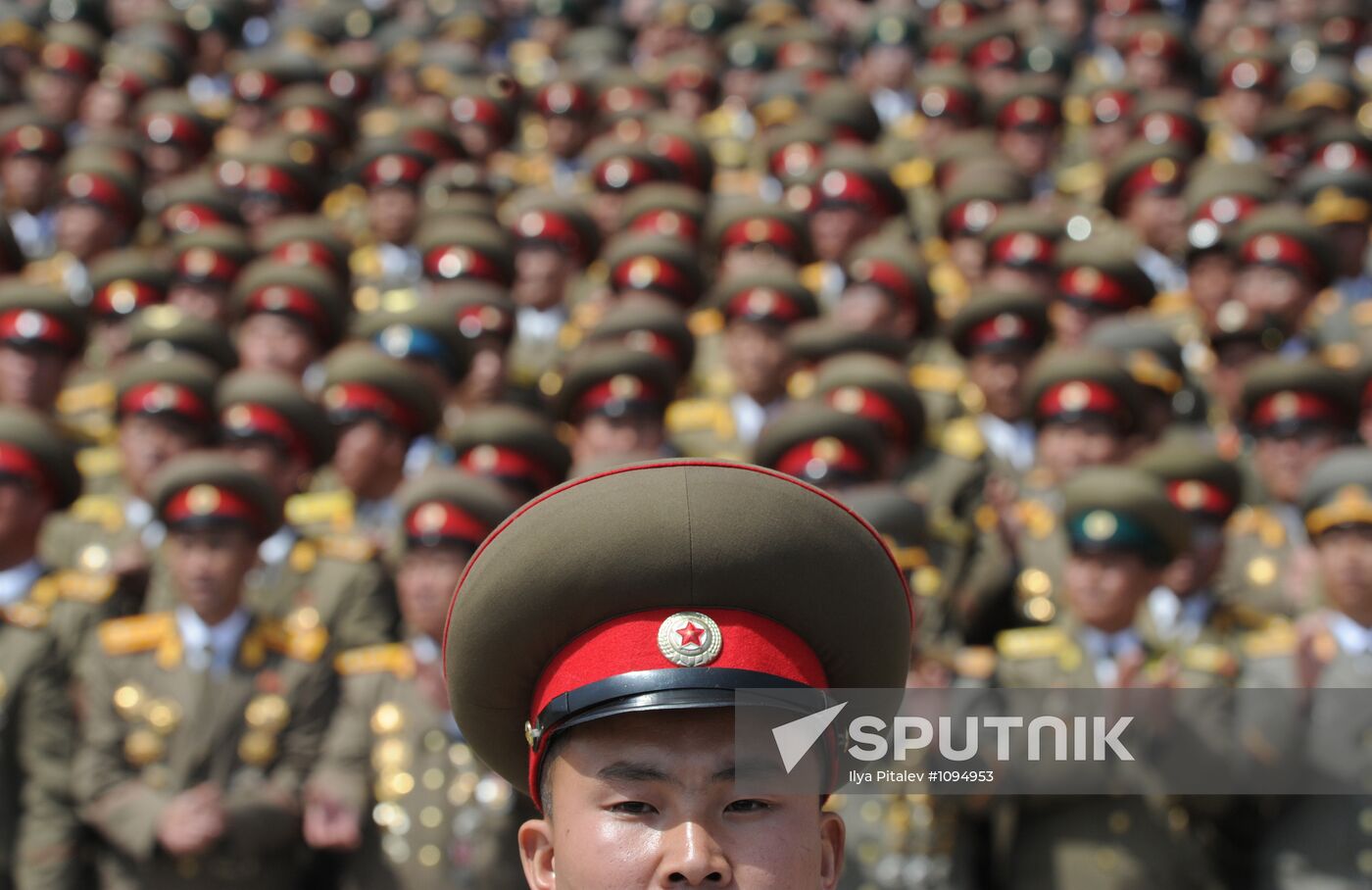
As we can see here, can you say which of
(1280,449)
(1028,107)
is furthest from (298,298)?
(1028,107)

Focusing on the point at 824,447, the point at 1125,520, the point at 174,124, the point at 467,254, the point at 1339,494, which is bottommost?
the point at 174,124

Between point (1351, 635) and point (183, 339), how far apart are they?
5397mm

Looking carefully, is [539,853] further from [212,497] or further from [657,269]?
[657,269]

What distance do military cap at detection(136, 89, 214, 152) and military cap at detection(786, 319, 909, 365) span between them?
6.15 m

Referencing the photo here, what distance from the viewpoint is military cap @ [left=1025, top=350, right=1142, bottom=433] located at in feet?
20.2

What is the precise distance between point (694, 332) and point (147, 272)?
3.25m

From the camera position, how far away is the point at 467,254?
26.9ft

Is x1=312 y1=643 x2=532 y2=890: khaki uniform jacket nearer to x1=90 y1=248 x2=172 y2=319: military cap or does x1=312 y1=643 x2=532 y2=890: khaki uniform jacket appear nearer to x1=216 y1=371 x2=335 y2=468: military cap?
x1=216 y1=371 x2=335 y2=468: military cap

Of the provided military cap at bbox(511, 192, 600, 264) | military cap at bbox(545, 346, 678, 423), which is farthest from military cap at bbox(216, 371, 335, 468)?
military cap at bbox(511, 192, 600, 264)

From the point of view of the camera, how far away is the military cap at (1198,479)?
18.8 ft

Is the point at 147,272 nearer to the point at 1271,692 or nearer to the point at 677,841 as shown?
the point at 1271,692

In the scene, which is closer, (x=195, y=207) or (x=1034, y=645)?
(x=1034, y=645)

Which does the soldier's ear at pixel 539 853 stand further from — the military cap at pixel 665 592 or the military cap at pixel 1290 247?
the military cap at pixel 1290 247

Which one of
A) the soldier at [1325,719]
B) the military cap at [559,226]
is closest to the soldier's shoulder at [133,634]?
the soldier at [1325,719]
